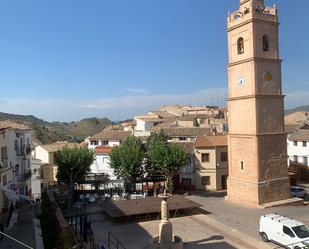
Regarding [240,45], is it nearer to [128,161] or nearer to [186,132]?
[128,161]

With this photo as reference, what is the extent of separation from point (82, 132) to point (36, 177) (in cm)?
9290

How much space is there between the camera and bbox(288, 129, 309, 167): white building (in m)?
54.5

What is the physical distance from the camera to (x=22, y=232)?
26.6 meters

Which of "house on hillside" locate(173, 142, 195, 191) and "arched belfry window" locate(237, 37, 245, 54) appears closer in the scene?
"arched belfry window" locate(237, 37, 245, 54)

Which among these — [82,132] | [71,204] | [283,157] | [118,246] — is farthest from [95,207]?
[82,132]

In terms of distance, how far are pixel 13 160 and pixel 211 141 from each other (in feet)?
75.3

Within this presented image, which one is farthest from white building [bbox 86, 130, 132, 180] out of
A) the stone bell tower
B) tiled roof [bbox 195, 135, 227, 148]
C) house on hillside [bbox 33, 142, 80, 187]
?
the stone bell tower

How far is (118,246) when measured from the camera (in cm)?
2522

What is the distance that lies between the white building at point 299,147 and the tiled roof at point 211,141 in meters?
13.7

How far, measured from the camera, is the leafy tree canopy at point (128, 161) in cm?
4119

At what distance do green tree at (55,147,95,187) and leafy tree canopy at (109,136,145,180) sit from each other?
3153 mm

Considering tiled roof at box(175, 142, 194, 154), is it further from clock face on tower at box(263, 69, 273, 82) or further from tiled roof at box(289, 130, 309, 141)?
tiled roof at box(289, 130, 309, 141)

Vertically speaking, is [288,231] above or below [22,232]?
above

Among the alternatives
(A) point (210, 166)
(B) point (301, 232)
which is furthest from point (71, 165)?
(B) point (301, 232)
